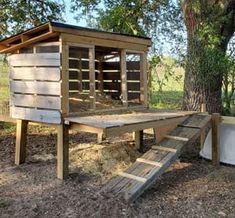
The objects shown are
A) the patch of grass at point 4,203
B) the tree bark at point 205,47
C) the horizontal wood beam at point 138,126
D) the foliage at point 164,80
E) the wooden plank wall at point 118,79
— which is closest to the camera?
the patch of grass at point 4,203

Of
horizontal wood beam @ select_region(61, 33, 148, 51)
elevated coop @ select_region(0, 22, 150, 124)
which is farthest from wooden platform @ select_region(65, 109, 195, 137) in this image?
horizontal wood beam @ select_region(61, 33, 148, 51)

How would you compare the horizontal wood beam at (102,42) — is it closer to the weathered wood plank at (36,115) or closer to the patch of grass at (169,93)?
the weathered wood plank at (36,115)

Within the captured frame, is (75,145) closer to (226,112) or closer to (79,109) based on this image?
(79,109)

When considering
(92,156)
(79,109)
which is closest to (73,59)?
(79,109)

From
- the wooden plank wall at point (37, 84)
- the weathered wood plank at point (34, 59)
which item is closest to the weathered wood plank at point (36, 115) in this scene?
the wooden plank wall at point (37, 84)

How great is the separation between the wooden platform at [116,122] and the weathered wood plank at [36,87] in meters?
0.48

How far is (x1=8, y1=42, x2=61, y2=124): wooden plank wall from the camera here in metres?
5.12

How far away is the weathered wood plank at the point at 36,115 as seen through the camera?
5.15 metres

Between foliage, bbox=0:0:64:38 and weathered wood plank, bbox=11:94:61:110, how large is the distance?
380 centimetres

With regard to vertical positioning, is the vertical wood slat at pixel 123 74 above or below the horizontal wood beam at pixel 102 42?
below

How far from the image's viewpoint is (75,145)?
23.1 ft

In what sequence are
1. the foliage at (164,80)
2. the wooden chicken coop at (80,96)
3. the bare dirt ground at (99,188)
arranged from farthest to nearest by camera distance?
the foliage at (164,80) → the wooden chicken coop at (80,96) → the bare dirt ground at (99,188)

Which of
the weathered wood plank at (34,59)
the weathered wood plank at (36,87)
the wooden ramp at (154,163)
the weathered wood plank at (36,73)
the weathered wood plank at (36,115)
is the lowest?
the wooden ramp at (154,163)

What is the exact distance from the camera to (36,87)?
5.44 metres
